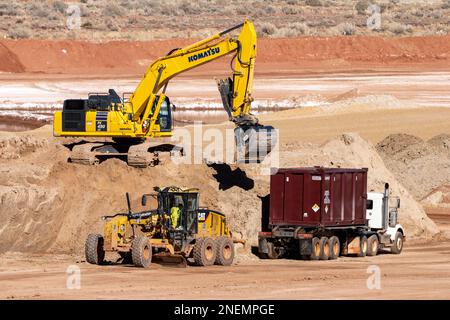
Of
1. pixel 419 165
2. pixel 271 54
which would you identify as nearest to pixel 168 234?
pixel 419 165

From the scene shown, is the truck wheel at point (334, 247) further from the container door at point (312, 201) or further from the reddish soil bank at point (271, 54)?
the reddish soil bank at point (271, 54)

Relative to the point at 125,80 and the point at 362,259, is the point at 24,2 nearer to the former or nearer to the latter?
the point at 125,80

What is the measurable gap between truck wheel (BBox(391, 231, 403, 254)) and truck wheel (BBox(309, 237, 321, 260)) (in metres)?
3.63

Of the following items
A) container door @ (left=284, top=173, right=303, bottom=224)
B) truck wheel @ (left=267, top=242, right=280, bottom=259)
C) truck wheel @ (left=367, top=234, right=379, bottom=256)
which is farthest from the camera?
truck wheel @ (left=367, top=234, right=379, bottom=256)

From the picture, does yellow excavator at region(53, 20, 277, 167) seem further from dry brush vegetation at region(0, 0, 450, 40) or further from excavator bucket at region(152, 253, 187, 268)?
dry brush vegetation at region(0, 0, 450, 40)

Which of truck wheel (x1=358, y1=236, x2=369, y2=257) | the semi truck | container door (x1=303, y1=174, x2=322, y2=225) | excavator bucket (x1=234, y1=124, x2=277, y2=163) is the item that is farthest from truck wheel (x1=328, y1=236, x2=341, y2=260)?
excavator bucket (x1=234, y1=124, x2=277, y2=163)

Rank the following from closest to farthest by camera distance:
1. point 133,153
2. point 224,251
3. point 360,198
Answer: point 224,251 < point 360,198 < point 133,153

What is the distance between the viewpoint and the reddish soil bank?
287 feet

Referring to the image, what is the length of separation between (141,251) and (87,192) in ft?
24.5

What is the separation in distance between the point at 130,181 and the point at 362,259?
7601 mm

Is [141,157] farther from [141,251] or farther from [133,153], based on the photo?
[141,251]

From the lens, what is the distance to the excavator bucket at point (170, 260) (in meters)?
28.1

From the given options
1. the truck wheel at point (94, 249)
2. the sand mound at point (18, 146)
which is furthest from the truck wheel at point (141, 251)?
the sand mound at point (18, 146)

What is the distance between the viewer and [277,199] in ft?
104
